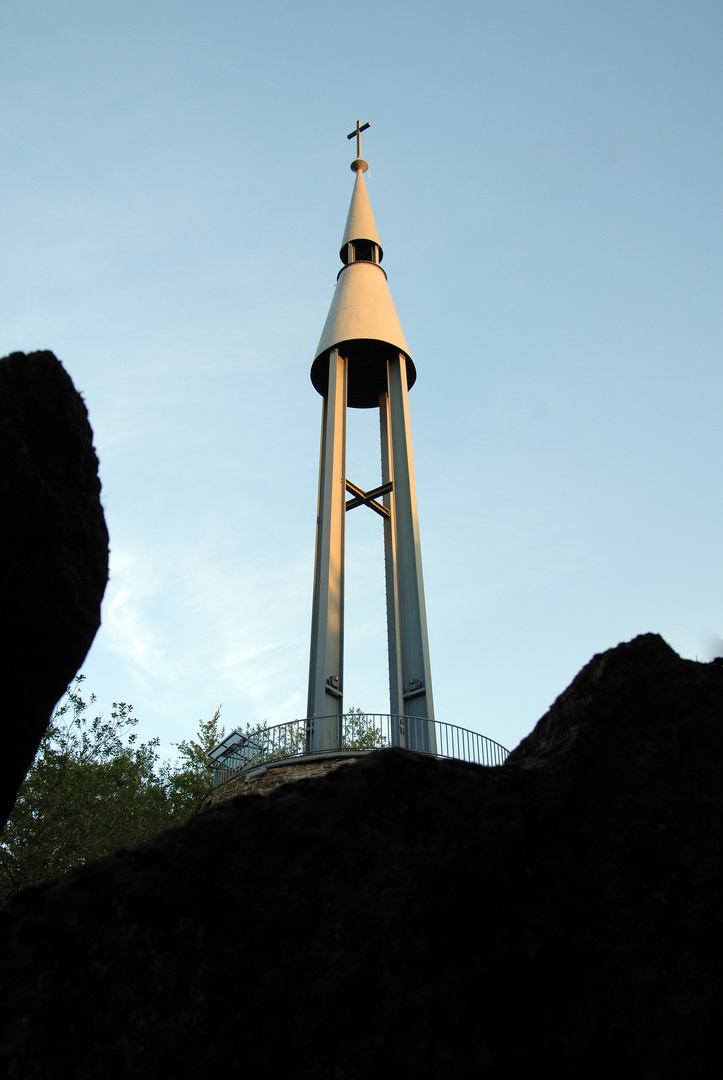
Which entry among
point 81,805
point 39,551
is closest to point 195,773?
A: point 81,805

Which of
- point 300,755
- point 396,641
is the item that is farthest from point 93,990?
point 396,641

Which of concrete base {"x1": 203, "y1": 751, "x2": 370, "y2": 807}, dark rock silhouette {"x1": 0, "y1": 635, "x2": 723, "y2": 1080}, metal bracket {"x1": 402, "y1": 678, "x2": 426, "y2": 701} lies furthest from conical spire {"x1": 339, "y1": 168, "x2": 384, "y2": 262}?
dark rock silhouette {"x1": 0, "y1": 635, "x2": 723, "y2": 1080}

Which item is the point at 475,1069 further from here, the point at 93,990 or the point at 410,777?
the point at 93,990

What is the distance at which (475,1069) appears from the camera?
2258 millimetres

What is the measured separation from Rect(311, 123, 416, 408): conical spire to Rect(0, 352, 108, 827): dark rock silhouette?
17431mm

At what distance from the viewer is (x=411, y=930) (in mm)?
2426

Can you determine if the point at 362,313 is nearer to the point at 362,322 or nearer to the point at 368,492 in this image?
the point at 362,322

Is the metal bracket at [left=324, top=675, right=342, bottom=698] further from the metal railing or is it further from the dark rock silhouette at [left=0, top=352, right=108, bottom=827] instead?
the dark rock silhouette at [left=0, top=352, right=108, bottom=827]

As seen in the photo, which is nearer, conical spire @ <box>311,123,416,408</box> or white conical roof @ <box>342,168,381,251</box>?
conical spire @ <box>311,123,416,408</box>

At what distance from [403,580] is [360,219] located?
36.6 feet

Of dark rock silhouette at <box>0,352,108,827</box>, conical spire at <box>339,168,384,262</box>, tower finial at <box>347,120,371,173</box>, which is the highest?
tower finial at <box>347,120,371,173</box>

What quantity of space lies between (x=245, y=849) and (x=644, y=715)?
52.6 inches

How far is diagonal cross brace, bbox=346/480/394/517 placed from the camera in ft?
63.8

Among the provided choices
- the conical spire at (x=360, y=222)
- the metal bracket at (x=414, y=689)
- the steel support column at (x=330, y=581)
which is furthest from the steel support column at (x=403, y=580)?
the conical spire at (x=360, y=222)
